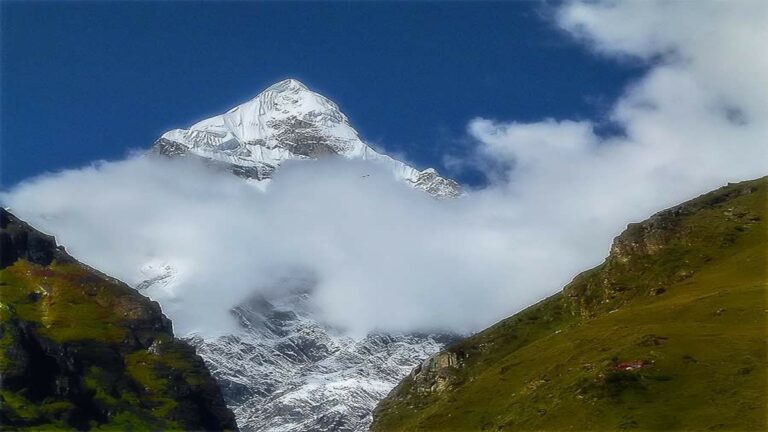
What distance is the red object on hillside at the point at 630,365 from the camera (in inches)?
4686

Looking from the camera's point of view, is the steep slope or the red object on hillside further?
the red object on hillside

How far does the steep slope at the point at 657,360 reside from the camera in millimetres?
106312

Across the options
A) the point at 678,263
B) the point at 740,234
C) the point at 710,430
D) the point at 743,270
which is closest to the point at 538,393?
the point at 710,430

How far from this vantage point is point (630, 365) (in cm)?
12044

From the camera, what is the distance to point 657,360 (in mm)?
119562

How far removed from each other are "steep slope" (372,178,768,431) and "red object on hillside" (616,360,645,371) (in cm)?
27

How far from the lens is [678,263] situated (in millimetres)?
189125

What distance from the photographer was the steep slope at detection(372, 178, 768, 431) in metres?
106

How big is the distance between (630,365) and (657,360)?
3.43 meters

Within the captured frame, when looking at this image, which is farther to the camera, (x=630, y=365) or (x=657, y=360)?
(x=630, y=365)

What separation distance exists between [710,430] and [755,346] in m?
26.3

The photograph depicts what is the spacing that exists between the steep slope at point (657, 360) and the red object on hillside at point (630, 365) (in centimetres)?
27

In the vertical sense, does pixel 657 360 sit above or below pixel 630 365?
below

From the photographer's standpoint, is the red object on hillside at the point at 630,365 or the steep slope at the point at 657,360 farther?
the red object on hillside at the point at 630,365
